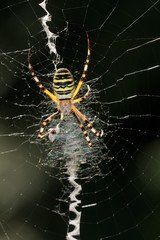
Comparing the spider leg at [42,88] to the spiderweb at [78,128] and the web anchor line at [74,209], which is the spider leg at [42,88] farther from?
the web anchor line at [74,209]

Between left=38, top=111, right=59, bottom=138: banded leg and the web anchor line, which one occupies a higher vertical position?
left=38, top=111, right=59, bottom=138: banded leg

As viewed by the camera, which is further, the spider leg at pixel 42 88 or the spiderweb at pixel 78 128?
the spiderweb at pixel 78 128

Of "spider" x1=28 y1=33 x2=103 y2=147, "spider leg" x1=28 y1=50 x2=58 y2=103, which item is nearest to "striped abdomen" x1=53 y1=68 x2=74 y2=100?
"spider" x1=28 y1=33 x2=103 y2=147

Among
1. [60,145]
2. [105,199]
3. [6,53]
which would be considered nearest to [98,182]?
[105,199]

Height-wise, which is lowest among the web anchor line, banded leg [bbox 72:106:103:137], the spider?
the web anchor line

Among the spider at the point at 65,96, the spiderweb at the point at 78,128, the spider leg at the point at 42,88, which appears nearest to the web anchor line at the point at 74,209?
the spiderweb at the point at 78,128

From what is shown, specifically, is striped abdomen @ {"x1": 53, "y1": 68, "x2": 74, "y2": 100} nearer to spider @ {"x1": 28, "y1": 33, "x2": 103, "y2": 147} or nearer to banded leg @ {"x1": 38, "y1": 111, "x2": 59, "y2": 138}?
spider @ {"x1": 28, "y1": 33, "x2": 103, "y2": 147}

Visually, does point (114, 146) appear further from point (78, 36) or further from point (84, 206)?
point (78, 36)

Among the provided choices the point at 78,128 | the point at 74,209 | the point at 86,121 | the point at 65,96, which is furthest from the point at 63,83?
the point at 74,209
